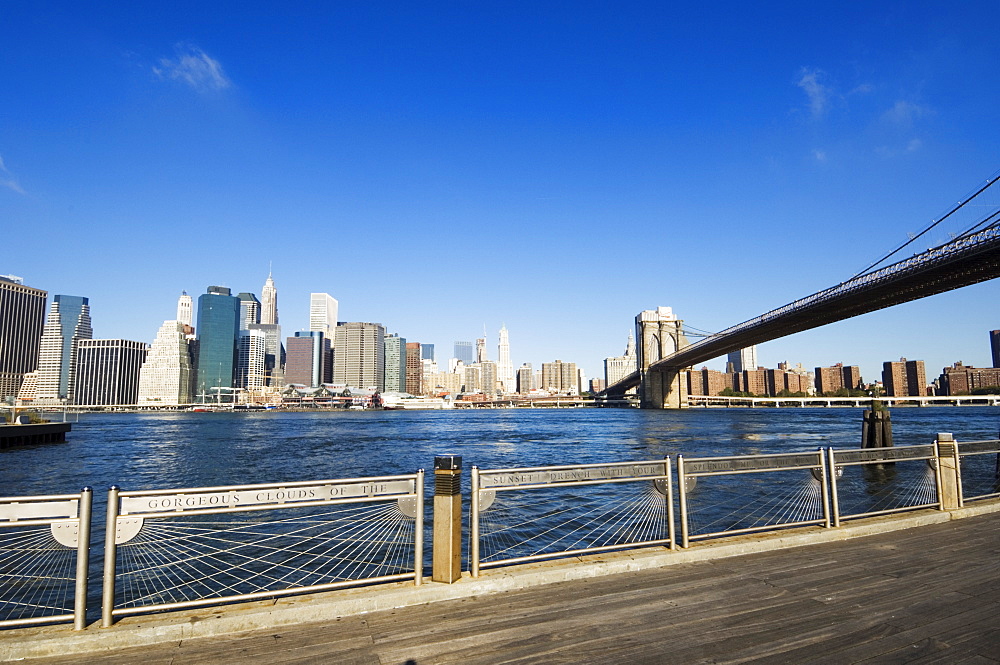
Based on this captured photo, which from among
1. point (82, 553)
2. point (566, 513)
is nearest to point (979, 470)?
point (566, 513)

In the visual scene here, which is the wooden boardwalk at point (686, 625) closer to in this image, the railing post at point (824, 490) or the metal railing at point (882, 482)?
the railing post at point (824, 490)

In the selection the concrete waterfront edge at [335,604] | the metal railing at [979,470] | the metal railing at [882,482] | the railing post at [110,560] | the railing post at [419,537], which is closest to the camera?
the concrete waterfront edge at [335,604]

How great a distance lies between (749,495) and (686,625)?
45.0 feet

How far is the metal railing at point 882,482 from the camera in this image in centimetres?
760

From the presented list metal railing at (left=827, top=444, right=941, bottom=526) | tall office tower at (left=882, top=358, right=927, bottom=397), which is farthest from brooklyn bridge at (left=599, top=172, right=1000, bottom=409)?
tall office tower at (left=882, top=358, right=927, bottom=397)

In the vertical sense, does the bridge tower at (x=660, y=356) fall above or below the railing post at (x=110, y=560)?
above

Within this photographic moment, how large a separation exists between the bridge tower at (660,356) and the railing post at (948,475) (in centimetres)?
9490

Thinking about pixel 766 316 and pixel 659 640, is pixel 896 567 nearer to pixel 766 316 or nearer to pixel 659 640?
pixel 659 640

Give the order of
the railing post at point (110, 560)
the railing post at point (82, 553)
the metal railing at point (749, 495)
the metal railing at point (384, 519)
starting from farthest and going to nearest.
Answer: the metal railing at point (749, 495) < the metal railing at point (384, 519) < the railing post at point (110, 560) < the railing post at point (82, 553)

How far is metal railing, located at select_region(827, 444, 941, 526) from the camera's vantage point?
24.9 feet

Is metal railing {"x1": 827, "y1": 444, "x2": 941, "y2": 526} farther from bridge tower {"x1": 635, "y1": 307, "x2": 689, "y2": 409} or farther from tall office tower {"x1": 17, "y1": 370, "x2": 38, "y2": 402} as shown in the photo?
tall office tower {"x1": 17, "y1": 370, "x2": 38, "y2": 402}

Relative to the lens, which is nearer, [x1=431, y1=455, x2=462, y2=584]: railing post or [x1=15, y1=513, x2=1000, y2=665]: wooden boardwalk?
[x1=15, y1=513, x2=1000, y2=665]: wooden boardwalk

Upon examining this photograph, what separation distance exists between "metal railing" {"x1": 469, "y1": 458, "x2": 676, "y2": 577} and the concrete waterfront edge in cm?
17

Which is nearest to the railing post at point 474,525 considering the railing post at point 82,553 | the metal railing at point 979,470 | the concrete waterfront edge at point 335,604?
the concrete waterfront edge at point 335,604
